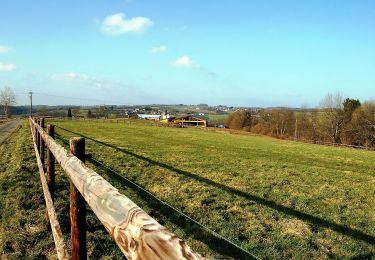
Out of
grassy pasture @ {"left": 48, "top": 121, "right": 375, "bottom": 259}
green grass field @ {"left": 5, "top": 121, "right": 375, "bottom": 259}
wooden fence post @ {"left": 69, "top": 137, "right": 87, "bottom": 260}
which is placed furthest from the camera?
grassy pasture @ {"left": 48, "top": 121, "right": 375, "bottom": 259}

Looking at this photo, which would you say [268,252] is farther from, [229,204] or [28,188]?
[28,188]

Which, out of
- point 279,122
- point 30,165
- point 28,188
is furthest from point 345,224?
point 279,122

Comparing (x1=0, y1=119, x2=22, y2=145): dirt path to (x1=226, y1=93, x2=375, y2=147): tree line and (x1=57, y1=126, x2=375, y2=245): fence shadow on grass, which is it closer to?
(x1=57, y1=126, x2=375, y2=245): fence shadow on grass

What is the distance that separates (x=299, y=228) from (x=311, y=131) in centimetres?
7153

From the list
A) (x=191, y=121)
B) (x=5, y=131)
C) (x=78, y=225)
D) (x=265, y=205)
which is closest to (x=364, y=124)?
(x=5, y=131)

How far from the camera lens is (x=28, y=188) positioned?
8656 millimetres

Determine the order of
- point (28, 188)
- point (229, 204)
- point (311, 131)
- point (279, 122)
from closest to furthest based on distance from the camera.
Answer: point (229, 204), point (28, 188), point (311, 131), point (279, 122)

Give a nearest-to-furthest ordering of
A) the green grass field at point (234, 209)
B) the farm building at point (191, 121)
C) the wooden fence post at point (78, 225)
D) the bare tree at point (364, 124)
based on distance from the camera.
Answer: the wooden fence post at point (78, 225) < the green grass field at point (234, 209) < the bare tree at point (364, 124) < the farm building at point (191, 121)

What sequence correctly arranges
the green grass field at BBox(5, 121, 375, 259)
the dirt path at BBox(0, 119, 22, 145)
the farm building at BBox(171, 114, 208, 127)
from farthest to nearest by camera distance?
the farm building at BBox(171, 114, 208, 127) < the dirt path at BBox(0, 119, 22, 145) < the green grass field at BBox(5, 121, 375, 259)

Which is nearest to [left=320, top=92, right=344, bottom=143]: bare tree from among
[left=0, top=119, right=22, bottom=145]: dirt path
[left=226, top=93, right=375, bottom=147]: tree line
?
[left=226, top=93, right=375, bottom=147]: tree line

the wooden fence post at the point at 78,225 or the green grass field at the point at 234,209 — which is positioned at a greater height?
the wooden fence post at the point at 78,225

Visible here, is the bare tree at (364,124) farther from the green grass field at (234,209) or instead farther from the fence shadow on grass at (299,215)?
the fence shadow on grass at (299,215)

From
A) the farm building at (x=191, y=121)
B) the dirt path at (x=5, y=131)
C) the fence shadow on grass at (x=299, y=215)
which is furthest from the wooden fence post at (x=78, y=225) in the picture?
the farm building at (x=191, y=121)

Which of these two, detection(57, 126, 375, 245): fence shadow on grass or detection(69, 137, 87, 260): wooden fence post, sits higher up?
detection(69, 137, 87, 260): wooden fence post
